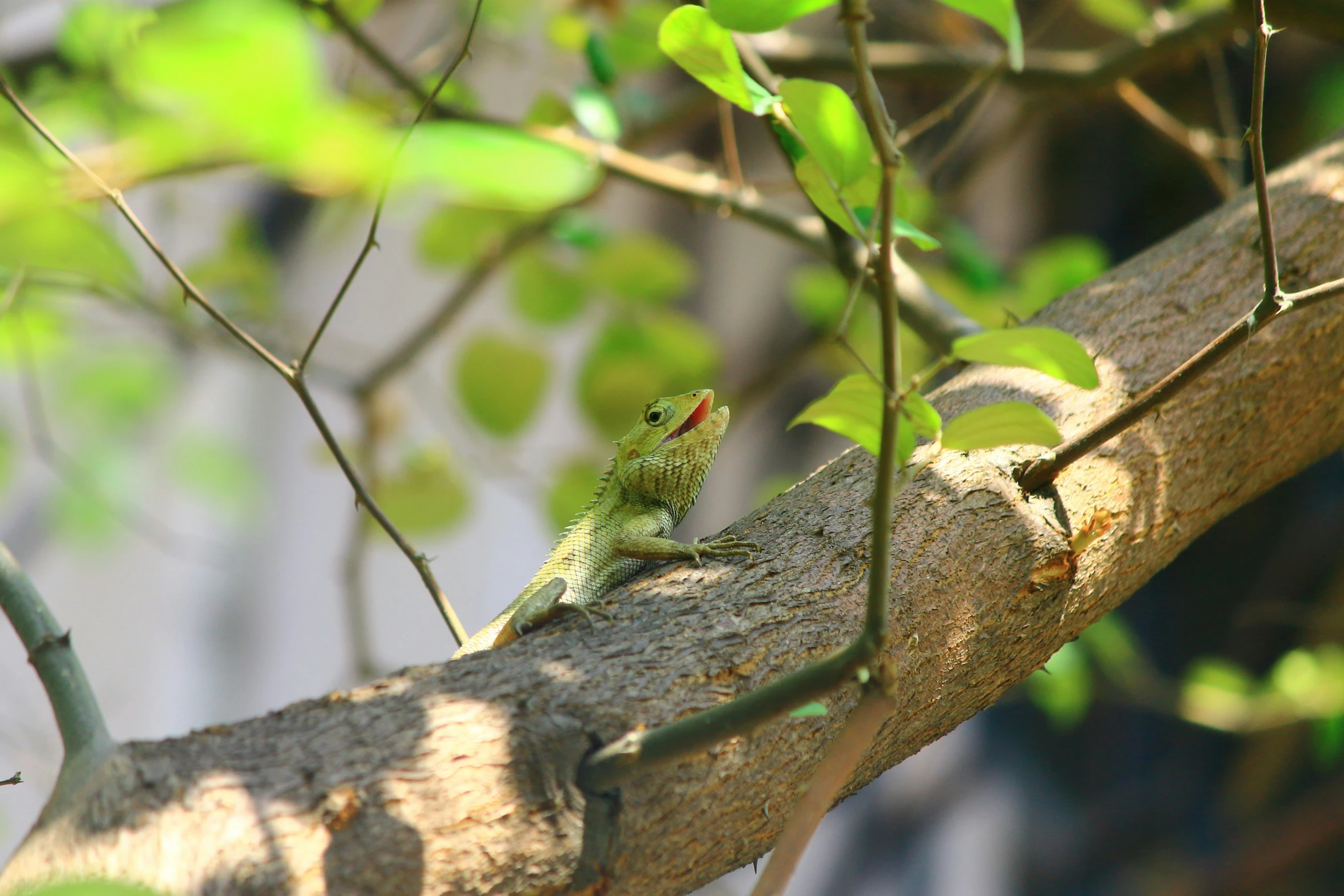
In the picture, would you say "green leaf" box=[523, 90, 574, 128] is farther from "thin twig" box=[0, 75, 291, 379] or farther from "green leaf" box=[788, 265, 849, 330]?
"thin twig" box=[0, 75, 291, 379]

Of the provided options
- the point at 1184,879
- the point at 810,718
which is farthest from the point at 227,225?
the point at 1184,879

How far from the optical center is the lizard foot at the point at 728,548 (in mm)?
1899

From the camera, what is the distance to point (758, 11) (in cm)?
109

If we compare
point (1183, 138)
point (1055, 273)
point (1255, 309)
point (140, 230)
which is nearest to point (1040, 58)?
point (1183, 138)

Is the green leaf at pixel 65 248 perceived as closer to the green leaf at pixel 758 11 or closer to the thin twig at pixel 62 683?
the thin twig at pixel 62 683

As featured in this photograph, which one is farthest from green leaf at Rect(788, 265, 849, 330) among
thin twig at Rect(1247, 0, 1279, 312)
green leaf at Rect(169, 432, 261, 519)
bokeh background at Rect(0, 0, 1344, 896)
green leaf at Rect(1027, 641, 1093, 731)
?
green leaf at Rect(169, 432, 261, 519)

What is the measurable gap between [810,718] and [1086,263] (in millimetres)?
2319

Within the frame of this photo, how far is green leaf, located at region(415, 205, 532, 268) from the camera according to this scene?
11.5 feet

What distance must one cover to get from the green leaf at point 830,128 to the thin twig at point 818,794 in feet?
2.26

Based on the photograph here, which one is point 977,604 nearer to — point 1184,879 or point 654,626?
point 654,626

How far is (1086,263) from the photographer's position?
3.24 m

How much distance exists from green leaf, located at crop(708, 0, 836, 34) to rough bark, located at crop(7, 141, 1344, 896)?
3.24 feet

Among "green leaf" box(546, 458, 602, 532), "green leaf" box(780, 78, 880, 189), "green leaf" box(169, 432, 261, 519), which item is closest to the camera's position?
"green leaf" box(780, 78, 880, 189)

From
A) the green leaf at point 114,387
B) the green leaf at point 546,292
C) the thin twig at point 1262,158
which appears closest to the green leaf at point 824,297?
the green leaf at point 546,292
